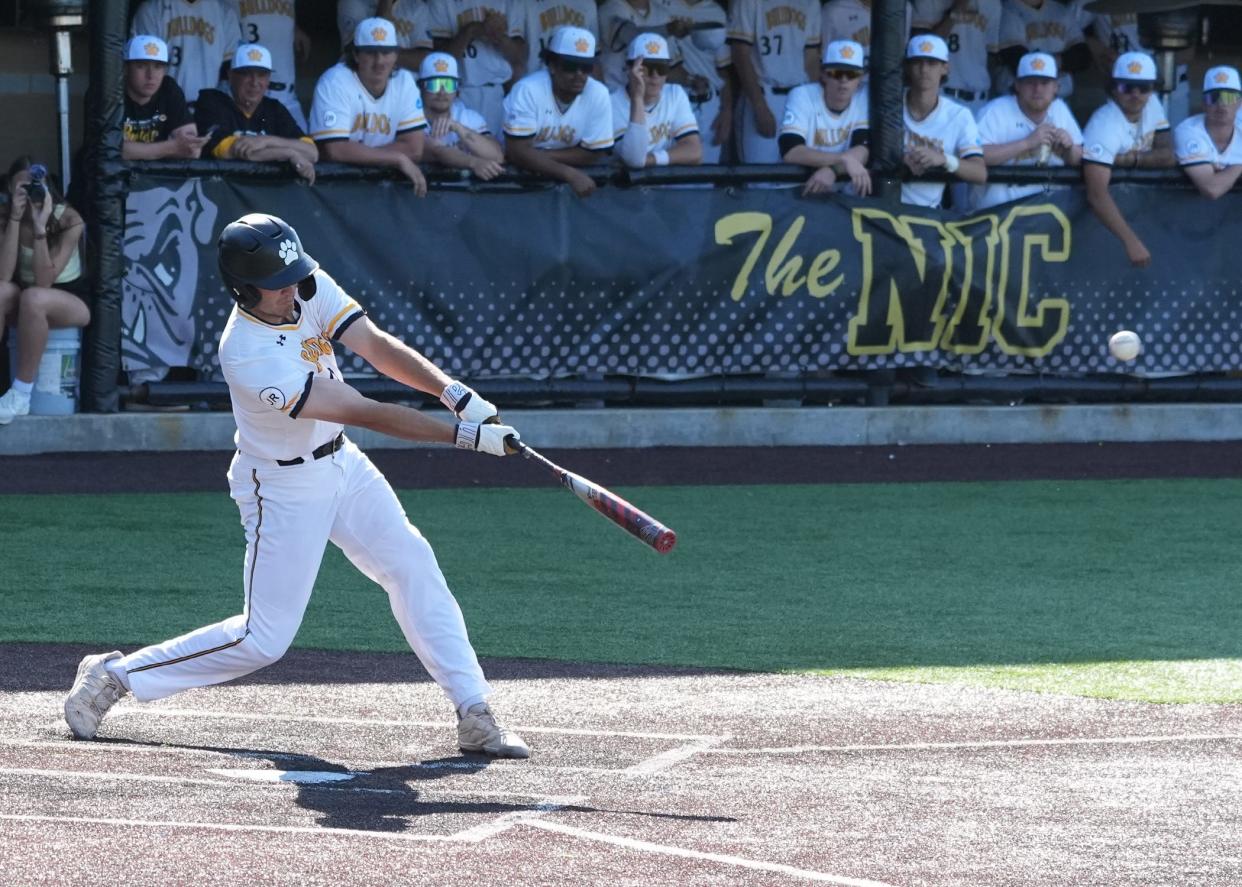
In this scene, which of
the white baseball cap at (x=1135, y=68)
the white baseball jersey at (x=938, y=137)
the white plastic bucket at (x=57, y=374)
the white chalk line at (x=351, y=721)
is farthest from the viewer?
the white baseball cap at (x=1135, y=68)

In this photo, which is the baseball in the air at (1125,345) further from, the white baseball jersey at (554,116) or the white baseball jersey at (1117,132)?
→ the white baseball jersey at (554,116)

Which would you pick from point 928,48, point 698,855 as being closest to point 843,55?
point 928,48

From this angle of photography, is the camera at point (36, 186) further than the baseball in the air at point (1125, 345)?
No

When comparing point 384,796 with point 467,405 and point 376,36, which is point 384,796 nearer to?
point 467,405

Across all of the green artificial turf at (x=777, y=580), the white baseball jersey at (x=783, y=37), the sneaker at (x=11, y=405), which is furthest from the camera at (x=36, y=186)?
the white baseball jersey at (x=783, y=37)

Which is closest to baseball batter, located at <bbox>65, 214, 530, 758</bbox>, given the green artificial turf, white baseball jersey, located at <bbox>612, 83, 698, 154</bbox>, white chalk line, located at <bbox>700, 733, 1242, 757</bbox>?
white chalk line, located at <bbox>700, 733, 1242, 757</bbox>

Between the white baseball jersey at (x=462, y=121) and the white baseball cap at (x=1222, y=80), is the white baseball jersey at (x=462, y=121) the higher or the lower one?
the lower one

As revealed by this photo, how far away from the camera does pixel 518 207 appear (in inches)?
446

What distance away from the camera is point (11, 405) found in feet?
34.9

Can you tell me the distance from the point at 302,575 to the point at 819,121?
24.0ft

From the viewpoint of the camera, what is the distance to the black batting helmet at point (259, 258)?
5.09 meters

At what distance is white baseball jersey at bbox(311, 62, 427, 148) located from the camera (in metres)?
11.0

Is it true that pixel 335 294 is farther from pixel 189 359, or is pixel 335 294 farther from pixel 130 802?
pixel 189 359

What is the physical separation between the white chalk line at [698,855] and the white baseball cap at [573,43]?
7.34 meters
